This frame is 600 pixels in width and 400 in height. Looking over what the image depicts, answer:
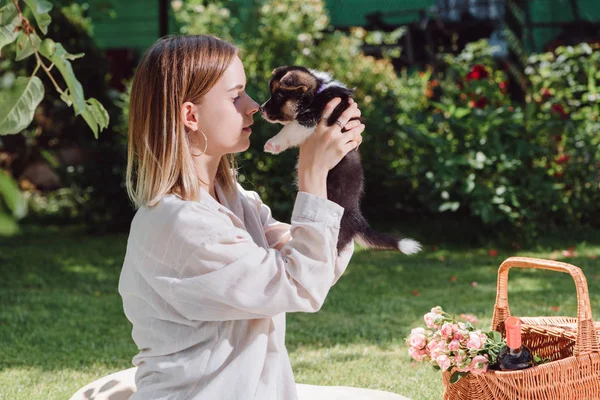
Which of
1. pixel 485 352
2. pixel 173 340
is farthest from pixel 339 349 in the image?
pixel 173 340

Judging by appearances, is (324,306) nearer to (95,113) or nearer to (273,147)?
(273,147)

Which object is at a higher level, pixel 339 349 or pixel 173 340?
pixel 173 340

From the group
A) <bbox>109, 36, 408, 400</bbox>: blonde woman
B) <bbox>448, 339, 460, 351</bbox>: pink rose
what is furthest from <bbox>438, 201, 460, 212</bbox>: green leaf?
<bbox>109, 36, 408, 400</bbox>: blonde woman

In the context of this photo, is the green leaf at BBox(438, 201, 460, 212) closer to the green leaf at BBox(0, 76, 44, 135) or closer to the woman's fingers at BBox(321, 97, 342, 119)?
the woman's fingers at BBox(321, 97, 342, 119)

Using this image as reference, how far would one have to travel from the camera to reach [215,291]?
180 centimetres

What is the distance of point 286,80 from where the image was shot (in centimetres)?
248

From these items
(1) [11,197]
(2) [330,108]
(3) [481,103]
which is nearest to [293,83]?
(2) [330,108]

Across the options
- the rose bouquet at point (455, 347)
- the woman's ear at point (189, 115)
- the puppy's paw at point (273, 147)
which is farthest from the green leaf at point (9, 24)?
Result: the rose bouquet at point (455, 347)

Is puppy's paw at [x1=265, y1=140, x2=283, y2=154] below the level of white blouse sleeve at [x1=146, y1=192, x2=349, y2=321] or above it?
above

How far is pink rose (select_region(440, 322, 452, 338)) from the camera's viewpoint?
260cm

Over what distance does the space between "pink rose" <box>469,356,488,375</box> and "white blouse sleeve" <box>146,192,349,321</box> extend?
829 mm

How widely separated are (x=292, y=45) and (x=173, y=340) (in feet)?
20.0

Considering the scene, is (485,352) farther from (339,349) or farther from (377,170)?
(377,170)

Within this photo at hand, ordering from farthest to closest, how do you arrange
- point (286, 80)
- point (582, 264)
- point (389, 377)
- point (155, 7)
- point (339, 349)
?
point (155, 7) < point (582, 264) < point (339, 349) < point (389, 377) < point (286, 80)
